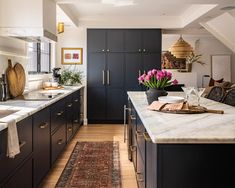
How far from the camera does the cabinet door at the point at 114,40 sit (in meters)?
6.88

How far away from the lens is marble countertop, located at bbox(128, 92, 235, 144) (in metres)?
1.43

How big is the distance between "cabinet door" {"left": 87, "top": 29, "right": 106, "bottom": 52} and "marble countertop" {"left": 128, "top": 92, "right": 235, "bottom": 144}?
4.77 meters

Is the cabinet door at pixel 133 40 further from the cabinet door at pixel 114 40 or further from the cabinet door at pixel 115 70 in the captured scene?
the cabinet door at pixel 115 70

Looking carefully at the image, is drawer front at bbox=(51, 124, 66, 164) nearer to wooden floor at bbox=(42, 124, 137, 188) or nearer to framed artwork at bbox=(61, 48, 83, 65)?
wooden floor at bbox=(42, 124, 137, 188)

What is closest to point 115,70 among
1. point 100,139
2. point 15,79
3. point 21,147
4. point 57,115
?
point 100,139

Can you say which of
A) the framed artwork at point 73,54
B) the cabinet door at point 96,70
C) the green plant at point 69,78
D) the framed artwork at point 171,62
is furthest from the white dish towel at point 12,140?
the framed artwork at point 171,62

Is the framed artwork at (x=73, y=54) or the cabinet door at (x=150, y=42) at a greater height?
the cabinet door at (x=150, y=42)

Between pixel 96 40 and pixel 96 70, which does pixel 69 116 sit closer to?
pixel 96 70

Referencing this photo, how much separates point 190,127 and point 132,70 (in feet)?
17.4

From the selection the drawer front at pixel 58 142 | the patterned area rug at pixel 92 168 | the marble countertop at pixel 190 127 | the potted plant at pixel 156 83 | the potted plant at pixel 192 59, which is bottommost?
the patterned area rug at pixel 92 168

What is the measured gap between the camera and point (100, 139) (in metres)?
5.38

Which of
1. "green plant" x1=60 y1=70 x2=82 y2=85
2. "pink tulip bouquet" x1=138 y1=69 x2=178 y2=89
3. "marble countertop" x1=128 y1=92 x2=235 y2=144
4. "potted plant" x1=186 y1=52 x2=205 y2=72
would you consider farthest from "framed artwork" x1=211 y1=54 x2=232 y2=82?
"marble countertop" x1=128 y1=92 x2=235 y2=144

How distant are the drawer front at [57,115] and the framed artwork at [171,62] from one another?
296 inches

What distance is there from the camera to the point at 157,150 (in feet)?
4.75
